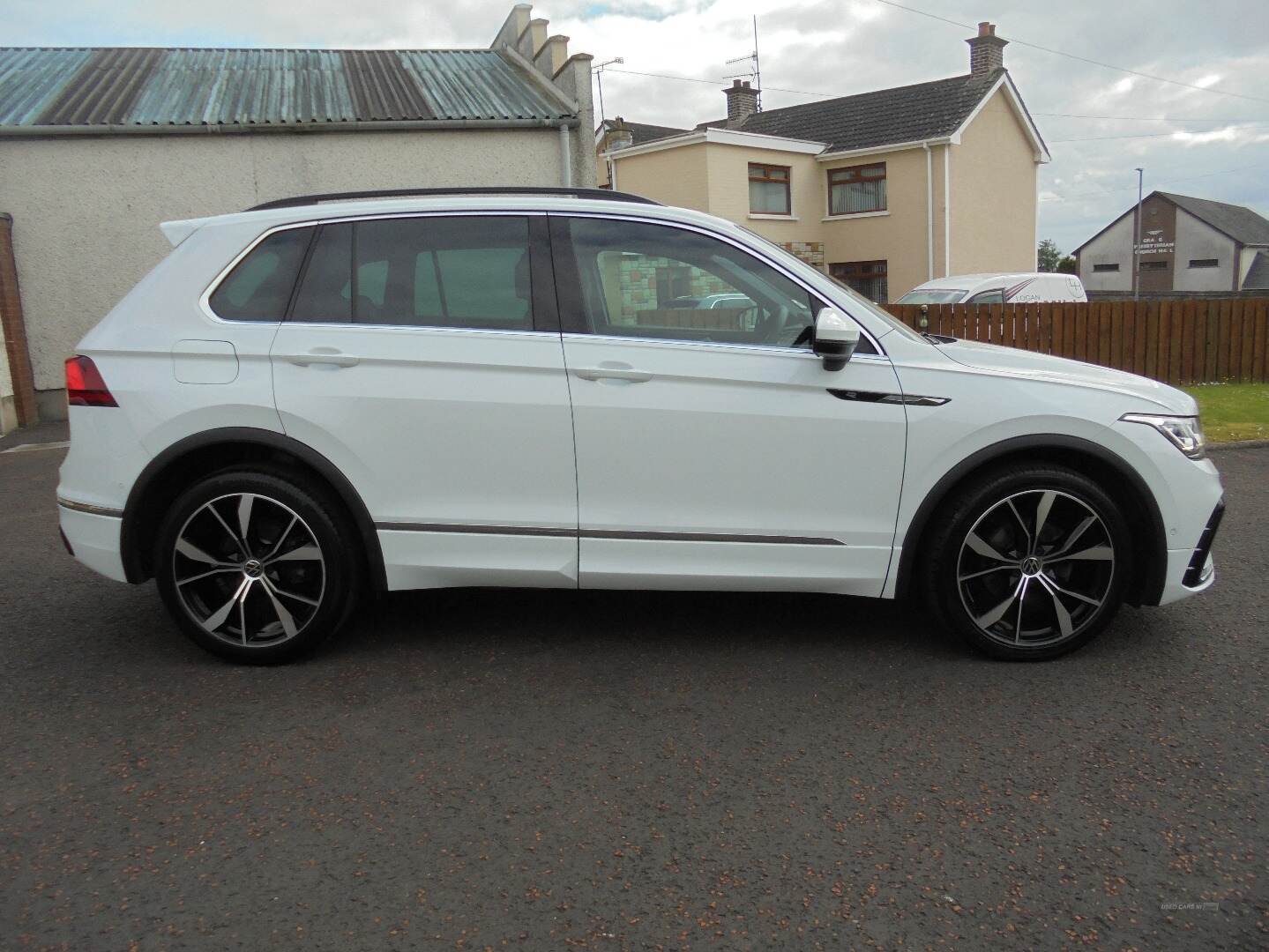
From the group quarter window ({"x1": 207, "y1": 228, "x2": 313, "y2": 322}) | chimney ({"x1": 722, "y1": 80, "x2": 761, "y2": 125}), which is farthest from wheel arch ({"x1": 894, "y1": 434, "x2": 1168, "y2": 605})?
chimney ({"x1": 722, "y1": 80, "x2": 761, "y2": 125})

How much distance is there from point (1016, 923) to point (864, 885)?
0.36 m

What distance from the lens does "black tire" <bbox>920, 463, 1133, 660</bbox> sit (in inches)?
156

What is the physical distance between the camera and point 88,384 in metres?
4.11

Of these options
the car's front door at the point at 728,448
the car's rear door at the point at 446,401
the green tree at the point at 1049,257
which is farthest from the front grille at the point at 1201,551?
the green tree at the point at 1049,257

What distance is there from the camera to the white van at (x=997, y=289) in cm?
1959

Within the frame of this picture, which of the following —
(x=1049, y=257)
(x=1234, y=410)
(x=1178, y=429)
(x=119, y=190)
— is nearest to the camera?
(x=1178, y=429)

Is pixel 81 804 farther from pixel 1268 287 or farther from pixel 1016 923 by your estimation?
pixel 1268 287

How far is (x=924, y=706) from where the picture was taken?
3.71m

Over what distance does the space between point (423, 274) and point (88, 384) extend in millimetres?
1392

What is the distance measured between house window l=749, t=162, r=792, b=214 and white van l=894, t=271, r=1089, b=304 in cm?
1111

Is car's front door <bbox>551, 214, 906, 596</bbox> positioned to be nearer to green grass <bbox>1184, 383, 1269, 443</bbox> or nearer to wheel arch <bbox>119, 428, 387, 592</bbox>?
wheel arch <bbox>119, 428, 387, 592</bbox>

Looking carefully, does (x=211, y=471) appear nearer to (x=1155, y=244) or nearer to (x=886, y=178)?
(x=886, y=178)

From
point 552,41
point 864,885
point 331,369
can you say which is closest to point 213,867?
point 864,885

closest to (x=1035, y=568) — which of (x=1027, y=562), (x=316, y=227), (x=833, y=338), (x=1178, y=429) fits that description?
(x=1027, y=562)
